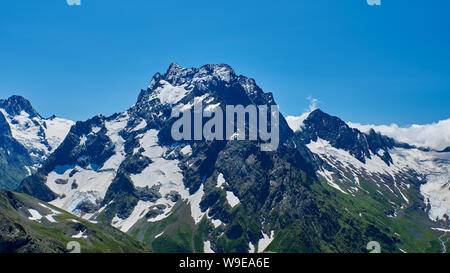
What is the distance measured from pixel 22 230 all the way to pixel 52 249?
18.7m
